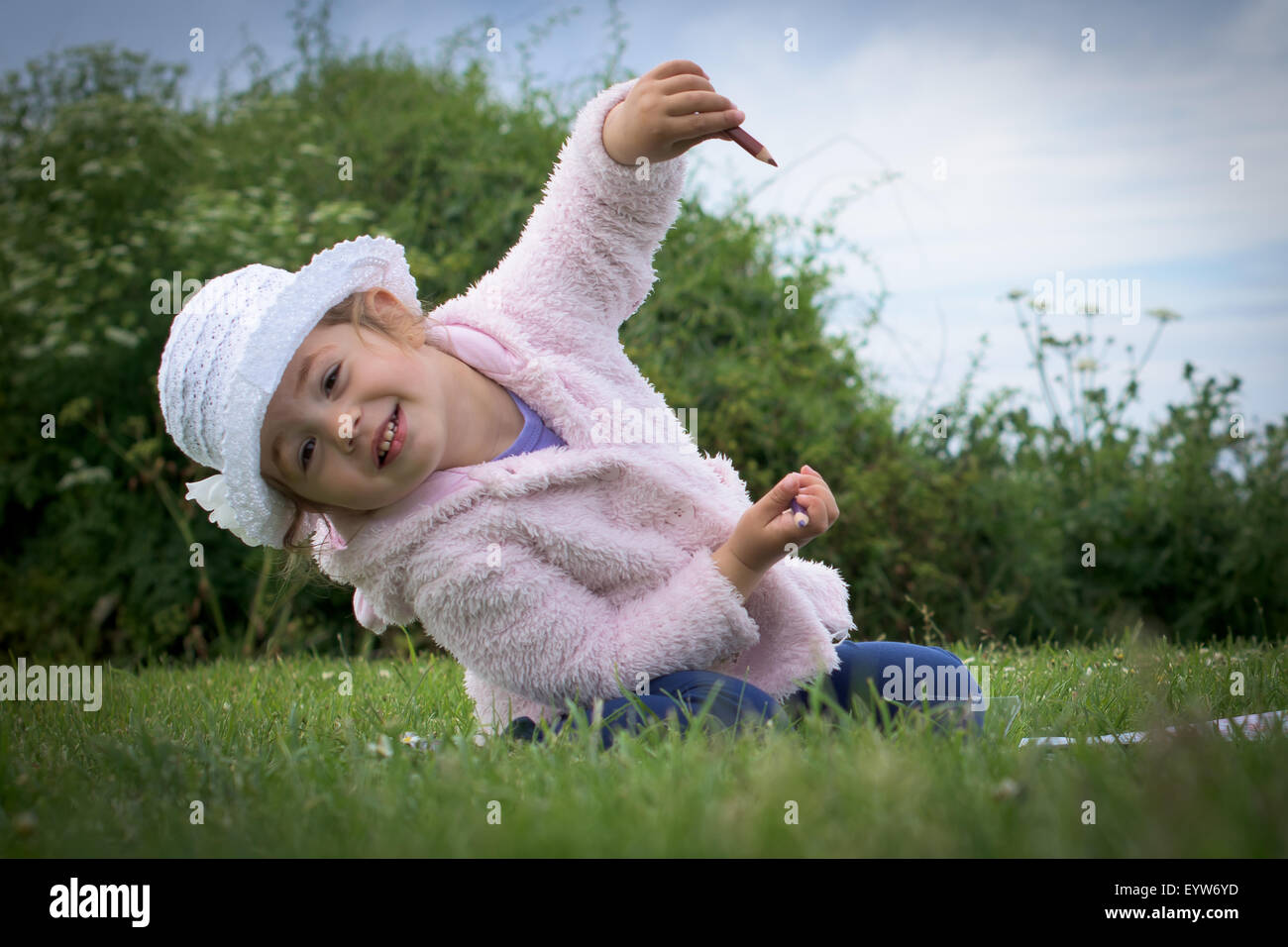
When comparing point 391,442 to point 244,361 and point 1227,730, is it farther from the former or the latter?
point 1227,730

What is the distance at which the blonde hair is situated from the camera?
2230 millimetres

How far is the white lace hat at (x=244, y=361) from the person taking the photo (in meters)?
2.04

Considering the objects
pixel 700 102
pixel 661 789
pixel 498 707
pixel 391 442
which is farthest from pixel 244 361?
pixel 661 789

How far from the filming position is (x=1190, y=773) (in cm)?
148

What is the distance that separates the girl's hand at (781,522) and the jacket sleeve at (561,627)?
0.09 metres

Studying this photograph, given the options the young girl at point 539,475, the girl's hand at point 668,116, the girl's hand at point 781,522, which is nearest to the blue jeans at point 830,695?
the young girl at point 539,475

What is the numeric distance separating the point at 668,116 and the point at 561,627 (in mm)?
1063

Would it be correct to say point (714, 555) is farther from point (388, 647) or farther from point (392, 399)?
point (388, 647)

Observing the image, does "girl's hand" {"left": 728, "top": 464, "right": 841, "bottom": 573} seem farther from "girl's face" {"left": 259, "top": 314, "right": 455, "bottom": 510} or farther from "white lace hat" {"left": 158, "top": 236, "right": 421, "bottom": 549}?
"white lace hat" {"left": 158, "top": 236, "right": 421, "bottom": 549}

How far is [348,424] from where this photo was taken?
204cm

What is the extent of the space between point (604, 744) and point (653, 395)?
0.86 m

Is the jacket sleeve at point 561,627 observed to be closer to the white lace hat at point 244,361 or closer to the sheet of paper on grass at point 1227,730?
the white lace hat at point 244,361

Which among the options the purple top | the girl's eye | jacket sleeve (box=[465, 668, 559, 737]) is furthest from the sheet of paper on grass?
→ the girl's eye
